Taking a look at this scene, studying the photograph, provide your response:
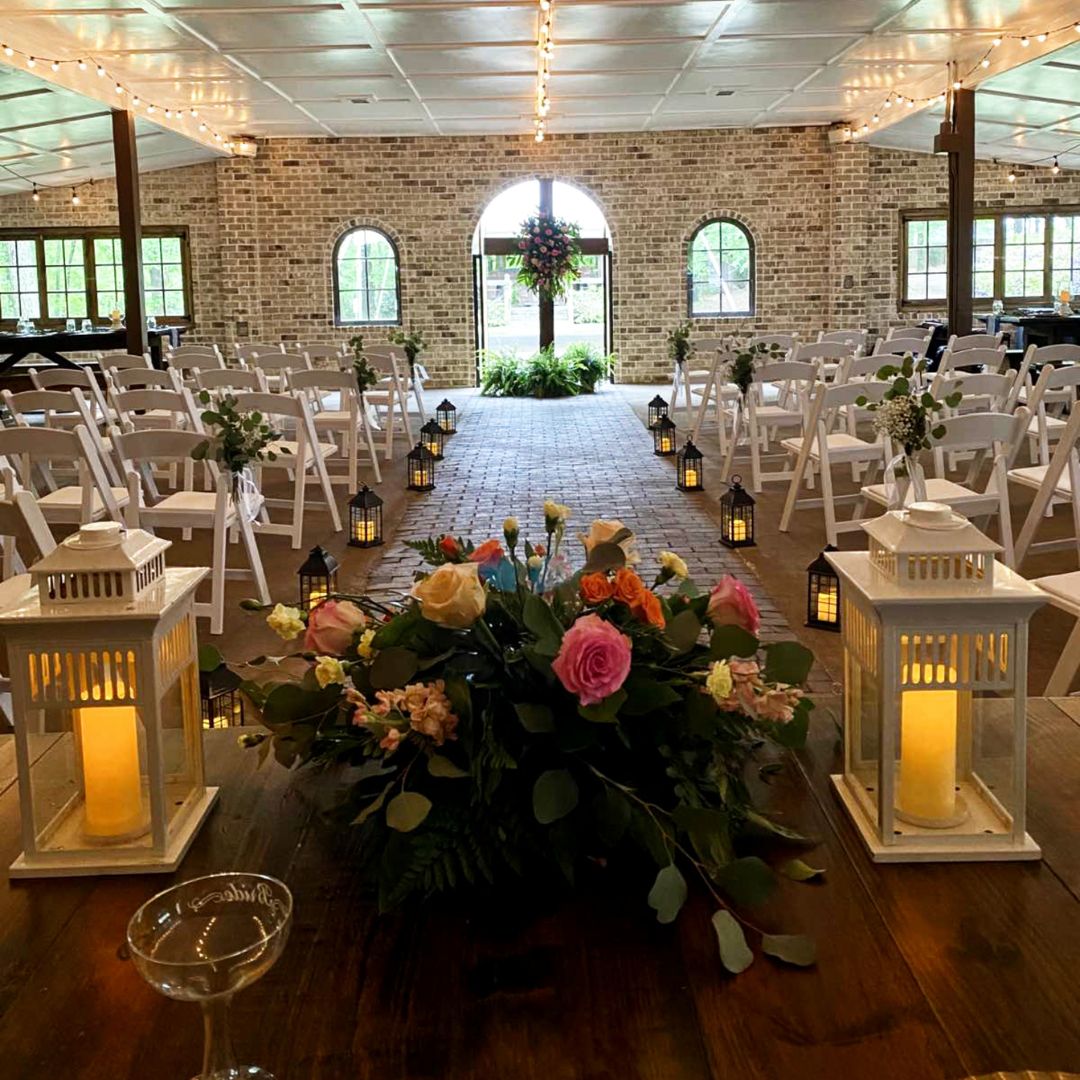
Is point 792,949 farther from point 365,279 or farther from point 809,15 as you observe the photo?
point 365,279

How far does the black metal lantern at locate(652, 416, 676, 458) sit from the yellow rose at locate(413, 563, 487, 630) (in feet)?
29.1

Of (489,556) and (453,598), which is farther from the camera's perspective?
(489,556)

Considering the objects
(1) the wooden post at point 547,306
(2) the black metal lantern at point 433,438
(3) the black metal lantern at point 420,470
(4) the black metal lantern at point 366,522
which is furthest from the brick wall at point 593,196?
(4) the black metal lantern at point 366,522

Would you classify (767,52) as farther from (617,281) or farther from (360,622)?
(360,622)

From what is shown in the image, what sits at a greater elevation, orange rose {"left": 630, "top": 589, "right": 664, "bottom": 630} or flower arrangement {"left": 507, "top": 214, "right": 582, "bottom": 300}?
flower arrangement {"left": 507, "top": 214, "right": 582, "bottom": 300}

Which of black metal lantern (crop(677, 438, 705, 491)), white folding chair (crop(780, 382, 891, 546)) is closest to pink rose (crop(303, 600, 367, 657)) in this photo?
white folding chair (crop(780, 382, 891, 546))

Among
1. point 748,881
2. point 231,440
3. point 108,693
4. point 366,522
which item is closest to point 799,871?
point 748,881

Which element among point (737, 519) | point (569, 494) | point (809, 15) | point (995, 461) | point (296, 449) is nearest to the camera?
point (995, 461)

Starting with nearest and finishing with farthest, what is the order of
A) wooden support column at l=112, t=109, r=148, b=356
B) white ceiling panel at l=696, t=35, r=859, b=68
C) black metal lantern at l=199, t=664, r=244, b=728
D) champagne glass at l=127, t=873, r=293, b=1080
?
champagne glass at l=127, t=873, r=293, b=1080
black metal lantern at l=199, t=664, r=244, b=728
white ceiling panel at l=696, t=35, r=859, b=68
wooden support column at l=112, t=109, r=148, b=356

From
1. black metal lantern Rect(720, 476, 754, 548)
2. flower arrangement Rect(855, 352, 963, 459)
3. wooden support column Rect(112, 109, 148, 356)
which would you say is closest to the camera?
flower arrangement Rect(855, 352, 963, 459)

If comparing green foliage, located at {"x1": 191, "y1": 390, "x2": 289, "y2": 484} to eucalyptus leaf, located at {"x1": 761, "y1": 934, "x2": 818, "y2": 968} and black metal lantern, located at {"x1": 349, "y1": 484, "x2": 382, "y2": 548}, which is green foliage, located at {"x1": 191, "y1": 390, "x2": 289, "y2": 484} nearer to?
black metal lantern, located at {"x1": 349, "y1": 484, "x2": 382, "y2": 548}

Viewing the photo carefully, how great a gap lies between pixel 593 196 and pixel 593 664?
55.7 feet

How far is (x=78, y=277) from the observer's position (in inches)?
708

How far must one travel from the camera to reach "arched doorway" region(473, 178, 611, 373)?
698 inches
